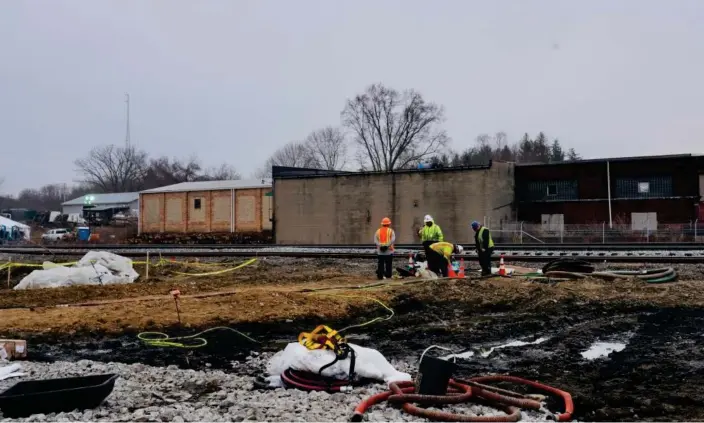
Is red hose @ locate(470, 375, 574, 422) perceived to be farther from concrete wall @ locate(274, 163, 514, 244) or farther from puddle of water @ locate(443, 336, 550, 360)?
concrete wall @ locate(274, 163, 514, 244)

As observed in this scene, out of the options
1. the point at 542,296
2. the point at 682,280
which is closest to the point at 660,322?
the point at 542,296

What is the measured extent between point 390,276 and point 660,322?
7.21 meters

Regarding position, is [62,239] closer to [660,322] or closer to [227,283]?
[227,283]

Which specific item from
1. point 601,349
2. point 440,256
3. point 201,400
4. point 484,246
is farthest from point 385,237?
point 201,400

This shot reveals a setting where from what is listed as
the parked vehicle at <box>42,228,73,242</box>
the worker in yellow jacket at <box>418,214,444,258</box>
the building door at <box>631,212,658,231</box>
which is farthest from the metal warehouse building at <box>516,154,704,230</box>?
the parked vehicle at <box>42,228,73,242</box>

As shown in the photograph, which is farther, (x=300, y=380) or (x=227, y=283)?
(x=227, y=283)

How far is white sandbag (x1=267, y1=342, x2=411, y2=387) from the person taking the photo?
6.29 meters

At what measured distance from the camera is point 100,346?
8.92m

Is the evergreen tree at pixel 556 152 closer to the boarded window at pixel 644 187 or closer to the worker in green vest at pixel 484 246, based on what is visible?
the boarded window at pixel 644 187

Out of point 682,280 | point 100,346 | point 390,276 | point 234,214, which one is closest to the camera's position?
point 100,346

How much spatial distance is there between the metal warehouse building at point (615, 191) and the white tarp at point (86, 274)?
27.9 metres

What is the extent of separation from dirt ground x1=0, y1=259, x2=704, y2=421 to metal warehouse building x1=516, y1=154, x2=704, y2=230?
27.1 m

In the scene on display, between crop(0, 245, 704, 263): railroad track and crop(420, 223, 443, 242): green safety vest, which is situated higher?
crop(420, 223, 443, 242): green safety vest

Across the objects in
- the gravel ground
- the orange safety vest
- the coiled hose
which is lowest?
the gravel ground
